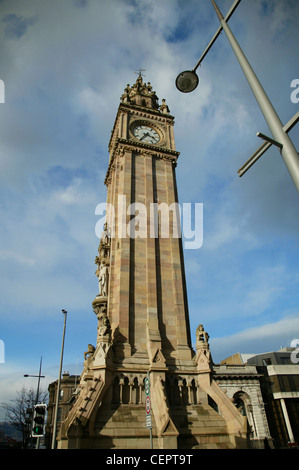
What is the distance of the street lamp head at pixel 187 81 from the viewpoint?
9930 millimetres

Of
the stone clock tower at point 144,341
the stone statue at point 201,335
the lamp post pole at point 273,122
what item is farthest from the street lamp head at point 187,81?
the stone statue at point 201,335

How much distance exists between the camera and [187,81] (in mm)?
10172

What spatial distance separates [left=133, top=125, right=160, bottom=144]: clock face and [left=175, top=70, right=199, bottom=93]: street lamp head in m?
20.2

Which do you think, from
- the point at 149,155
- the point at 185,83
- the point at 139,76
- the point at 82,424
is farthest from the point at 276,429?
the point at 139,76

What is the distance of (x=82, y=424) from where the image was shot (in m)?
15.1

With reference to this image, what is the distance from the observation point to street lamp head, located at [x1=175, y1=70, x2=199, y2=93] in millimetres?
9930

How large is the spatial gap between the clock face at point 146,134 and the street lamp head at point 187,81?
66.2 ft

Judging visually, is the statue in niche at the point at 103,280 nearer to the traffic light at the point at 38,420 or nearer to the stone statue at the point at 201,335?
the stone statue at the point at 201,335

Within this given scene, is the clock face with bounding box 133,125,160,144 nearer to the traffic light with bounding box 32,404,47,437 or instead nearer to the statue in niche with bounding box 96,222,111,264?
the statue in niche with bounding box 96,222,111,264

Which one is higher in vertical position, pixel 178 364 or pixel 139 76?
pixel 139 76
